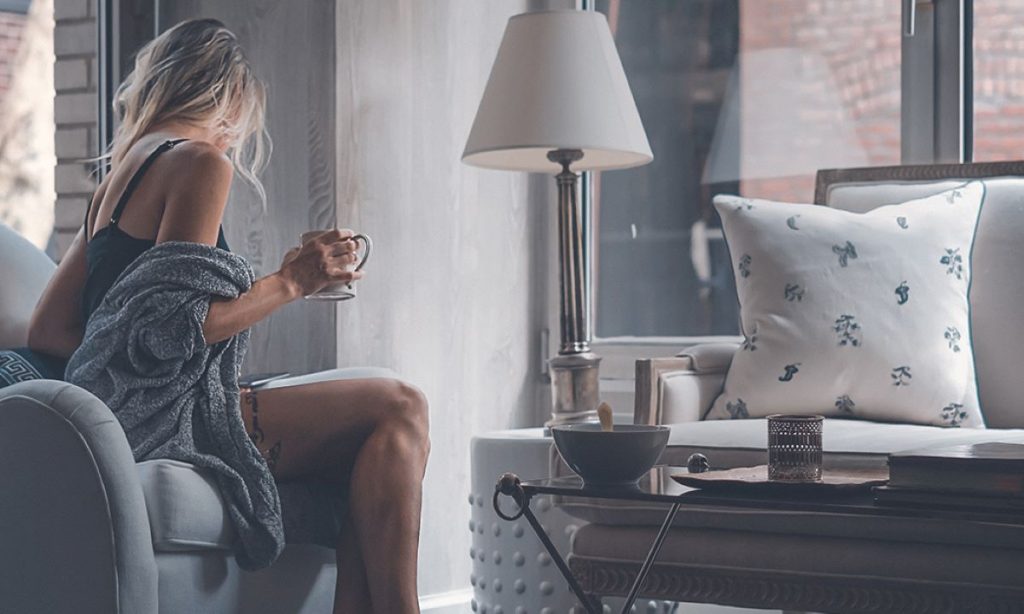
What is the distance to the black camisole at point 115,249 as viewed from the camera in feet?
7.14

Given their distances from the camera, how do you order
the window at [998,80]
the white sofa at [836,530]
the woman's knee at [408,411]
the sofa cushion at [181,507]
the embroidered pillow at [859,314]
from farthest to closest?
the window at [998,80], the embroidered pillow at [859,314], the woman's knee at [408,411], the sofa cushion at [181,507], the white sofa at [836,530]

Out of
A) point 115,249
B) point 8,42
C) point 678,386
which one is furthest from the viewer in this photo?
point 8,42

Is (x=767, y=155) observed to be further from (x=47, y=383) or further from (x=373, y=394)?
(x=47, y=383)

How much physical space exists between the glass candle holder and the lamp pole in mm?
1162

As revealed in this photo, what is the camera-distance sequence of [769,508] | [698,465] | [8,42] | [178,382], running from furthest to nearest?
[8,42], [178,382], [698,465], [769,508]

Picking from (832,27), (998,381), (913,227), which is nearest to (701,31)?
(832,27)

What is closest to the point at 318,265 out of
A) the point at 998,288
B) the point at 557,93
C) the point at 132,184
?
the point at 132,184

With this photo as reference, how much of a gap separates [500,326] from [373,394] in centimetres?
117

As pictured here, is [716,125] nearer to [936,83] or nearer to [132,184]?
[936,83]

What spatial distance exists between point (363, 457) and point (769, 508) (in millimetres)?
833

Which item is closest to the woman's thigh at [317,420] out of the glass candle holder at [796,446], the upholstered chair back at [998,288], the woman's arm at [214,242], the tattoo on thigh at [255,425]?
the tattoo on thigh at [255,425]

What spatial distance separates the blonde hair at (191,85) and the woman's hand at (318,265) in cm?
27

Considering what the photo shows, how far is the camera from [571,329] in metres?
2.83

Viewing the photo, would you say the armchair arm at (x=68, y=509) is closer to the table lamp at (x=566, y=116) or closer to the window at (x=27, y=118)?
the table lamp at (x=566, y=116)
